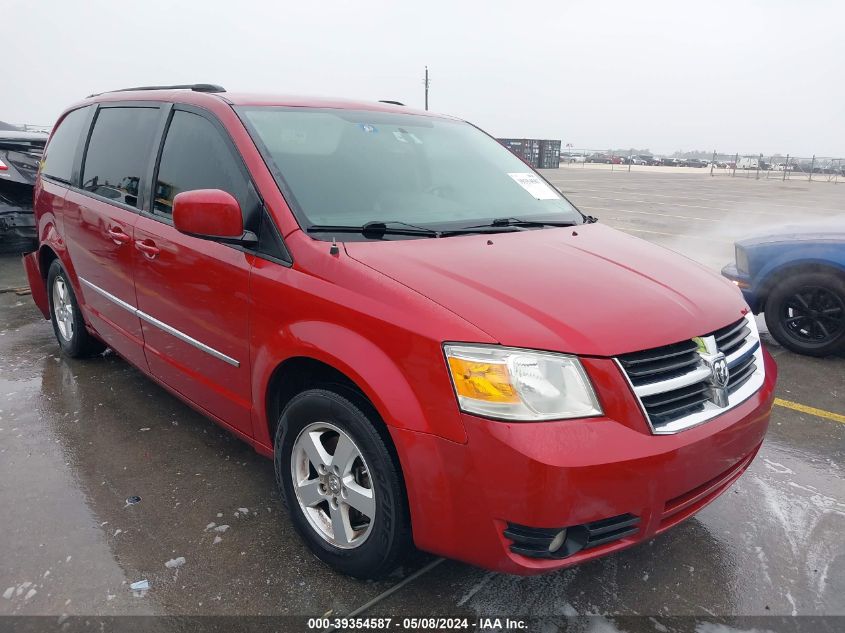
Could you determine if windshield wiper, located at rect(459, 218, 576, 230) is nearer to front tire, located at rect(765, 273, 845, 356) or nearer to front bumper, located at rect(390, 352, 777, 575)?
front bumper, located at rect(390, 352, 777, 575)

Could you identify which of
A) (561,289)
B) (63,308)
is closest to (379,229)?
(561,289)

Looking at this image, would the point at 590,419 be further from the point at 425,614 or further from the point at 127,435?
the point at 127,435

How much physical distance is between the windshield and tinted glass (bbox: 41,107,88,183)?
2.04m

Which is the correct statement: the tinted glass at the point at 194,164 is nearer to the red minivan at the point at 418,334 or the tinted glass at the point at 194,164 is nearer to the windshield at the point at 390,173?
the red minivan at the point at 418,334

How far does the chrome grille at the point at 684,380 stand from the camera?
2.04 m

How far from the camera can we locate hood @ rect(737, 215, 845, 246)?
16.4ft

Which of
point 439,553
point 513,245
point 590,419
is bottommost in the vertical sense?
point 439,553

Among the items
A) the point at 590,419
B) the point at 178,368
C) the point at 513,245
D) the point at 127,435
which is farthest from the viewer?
the point at 127,435

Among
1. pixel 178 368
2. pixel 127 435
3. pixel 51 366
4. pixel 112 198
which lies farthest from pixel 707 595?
pixel 51 366

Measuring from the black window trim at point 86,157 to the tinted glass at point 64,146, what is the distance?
0.15 m

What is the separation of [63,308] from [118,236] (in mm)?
1628

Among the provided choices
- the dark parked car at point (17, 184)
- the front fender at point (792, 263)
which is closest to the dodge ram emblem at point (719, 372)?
the front fender at point (792, 263)

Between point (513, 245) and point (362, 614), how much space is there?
1.52 metres

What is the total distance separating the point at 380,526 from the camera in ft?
7.25
